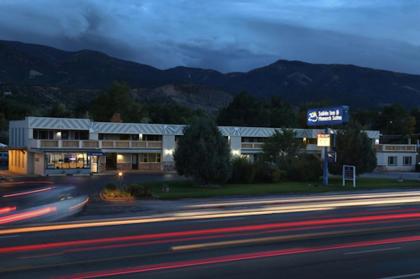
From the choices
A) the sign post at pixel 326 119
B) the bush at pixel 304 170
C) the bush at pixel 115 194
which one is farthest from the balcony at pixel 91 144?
the bush at pixel 115 194

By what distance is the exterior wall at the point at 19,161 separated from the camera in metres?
67.8

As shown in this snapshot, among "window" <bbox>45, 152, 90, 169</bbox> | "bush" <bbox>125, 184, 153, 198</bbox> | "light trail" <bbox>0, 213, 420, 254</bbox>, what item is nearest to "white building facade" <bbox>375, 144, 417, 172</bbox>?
"window" <bbox>45, 152, 90, 169</bbox>

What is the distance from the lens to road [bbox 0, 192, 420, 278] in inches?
500

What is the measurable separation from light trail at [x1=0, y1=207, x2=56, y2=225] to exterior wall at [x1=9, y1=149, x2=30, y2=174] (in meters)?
48.0

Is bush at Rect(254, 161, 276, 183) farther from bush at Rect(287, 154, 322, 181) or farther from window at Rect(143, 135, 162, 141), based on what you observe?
window at Rect(143, 135, 162, 141)

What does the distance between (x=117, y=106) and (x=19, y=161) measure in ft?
107

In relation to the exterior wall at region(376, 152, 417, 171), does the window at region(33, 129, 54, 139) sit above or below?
above

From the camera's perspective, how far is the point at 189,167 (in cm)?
4847

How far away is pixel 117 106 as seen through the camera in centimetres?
10100

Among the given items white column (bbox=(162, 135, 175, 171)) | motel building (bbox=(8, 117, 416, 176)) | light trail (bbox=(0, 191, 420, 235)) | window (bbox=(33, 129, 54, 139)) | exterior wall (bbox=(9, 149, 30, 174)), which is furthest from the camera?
white column (bbox=(162, 135, 175, 171))

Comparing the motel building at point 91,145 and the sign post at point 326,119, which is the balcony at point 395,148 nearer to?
the motel building at point 91,145

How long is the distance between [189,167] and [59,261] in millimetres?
34631

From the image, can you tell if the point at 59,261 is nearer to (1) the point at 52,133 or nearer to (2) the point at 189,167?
(2) the point at 189,167

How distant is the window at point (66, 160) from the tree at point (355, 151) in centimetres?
2923
